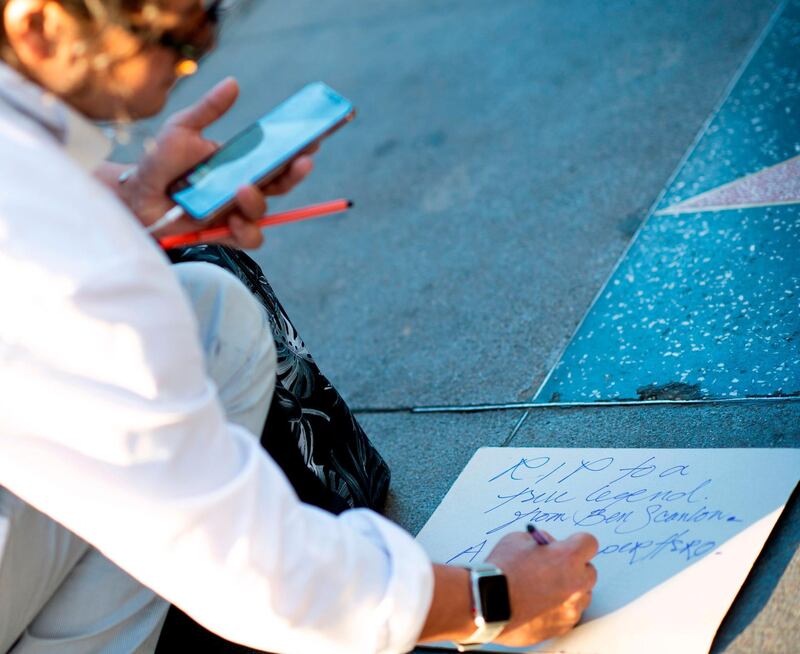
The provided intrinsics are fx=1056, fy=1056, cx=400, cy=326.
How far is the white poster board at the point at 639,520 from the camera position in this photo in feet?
4.07

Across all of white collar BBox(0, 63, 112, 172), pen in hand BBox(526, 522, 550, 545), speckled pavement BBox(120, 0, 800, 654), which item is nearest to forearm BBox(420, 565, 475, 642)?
pen in hand BBox(526, 522, 550, 545)

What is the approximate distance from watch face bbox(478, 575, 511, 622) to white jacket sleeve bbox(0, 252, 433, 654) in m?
0.11

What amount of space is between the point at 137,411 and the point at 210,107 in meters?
0.48

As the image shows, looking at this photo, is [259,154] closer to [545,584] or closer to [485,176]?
[545,584]

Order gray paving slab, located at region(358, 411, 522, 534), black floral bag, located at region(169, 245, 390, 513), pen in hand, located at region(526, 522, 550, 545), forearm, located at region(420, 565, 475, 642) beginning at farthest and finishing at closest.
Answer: gray paving slab, located at region(358, 411, 522, 534) < black floral bag, located at region(169, 245, 390, 513) < pen in hand, located at region(526, 522, 550, 545) < forearm, located at region(420, 565, 475, 642)

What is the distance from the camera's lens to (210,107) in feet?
4.19

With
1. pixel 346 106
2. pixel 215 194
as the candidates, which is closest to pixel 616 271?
pixel 346 106

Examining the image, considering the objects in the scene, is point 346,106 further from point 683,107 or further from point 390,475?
point 683,107

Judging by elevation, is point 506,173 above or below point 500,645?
below

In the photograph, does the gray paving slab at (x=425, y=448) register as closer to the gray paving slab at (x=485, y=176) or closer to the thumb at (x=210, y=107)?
the gray paving slab at (x=485, y=176)

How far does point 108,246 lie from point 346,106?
0.51 metres

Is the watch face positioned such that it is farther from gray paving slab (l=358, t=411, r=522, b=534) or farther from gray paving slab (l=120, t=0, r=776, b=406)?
gray paving slab (l=120, t=0, r=776, b=406)

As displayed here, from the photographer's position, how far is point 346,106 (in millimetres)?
1333

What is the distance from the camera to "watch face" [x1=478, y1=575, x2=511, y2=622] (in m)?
1.16
